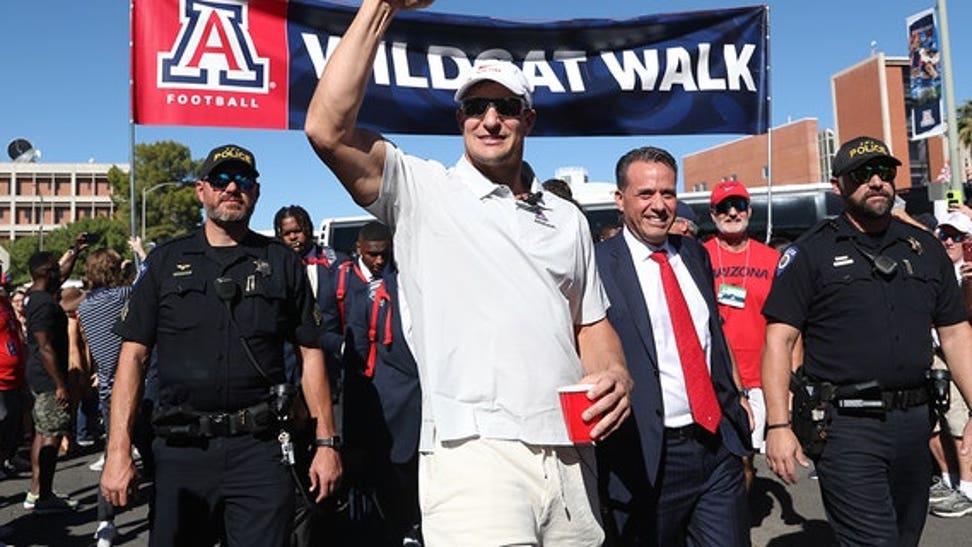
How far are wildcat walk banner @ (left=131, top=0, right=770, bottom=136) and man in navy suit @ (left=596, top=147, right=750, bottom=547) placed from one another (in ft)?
7.67

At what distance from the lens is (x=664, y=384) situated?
139 inches

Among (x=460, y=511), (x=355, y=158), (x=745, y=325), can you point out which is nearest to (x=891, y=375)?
(x=745, y=325)

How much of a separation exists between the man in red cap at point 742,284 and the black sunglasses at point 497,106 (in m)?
3.67

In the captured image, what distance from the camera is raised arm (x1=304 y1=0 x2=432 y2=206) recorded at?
205cm

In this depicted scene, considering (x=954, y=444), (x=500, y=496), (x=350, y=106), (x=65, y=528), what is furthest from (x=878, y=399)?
(x=65, y=528)

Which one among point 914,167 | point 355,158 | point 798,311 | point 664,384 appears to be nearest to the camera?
point 355,158

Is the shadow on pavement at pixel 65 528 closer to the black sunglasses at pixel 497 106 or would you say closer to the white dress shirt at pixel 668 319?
the white dress shirt at pixel 668 319

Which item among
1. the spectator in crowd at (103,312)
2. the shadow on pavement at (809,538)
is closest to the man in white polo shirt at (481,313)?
the shadow on pavement at (809,538)

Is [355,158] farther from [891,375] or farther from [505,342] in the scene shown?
[891,375]

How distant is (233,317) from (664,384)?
1.89m

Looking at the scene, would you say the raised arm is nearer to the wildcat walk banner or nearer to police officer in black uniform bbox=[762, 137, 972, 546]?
police officer in black uniform bbox=[762, 137, 972, 546]

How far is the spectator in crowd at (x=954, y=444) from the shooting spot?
20.0 ft

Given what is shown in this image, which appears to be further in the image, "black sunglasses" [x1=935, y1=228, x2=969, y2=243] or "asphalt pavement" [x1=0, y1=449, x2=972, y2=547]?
"black sunglasses" [x1=935, y1=228, x2=969, y2=243]

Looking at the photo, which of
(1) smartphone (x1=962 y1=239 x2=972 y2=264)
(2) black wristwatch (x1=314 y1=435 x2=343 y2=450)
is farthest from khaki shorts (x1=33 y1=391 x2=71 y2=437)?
(1) smartphone (x1=962 y1=239 x2=972 y2=264)
